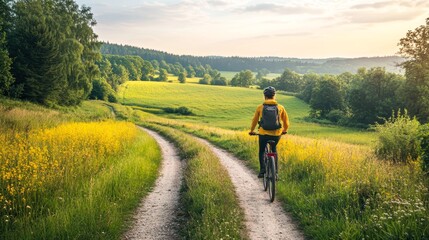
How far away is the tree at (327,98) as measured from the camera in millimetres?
76250

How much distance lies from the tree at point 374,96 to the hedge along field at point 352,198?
5334 centimetres

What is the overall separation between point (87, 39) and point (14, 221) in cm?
5315

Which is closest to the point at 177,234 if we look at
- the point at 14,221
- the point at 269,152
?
the point at 14,221

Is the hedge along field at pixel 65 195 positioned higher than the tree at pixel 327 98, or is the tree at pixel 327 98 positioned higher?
the hedge along field at pixel 65 195

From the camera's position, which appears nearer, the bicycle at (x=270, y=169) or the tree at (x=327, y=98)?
the bicycle at (x=270, y=169)

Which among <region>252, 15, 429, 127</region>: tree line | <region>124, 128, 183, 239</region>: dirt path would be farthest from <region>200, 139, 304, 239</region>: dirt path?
<region>252, 15, 429, 127</region>: tree line

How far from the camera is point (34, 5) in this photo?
41812 mm

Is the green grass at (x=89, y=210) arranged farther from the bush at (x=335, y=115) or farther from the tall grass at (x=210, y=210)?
the bush at (x=335, y=115)

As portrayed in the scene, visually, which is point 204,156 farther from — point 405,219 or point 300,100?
point 300,100

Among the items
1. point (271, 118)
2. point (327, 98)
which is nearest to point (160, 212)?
point (271, 118)

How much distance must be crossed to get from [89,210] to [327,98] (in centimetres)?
7681

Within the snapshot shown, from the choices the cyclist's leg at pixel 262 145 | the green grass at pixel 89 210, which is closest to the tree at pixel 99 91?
the green grass at pixel 89 210

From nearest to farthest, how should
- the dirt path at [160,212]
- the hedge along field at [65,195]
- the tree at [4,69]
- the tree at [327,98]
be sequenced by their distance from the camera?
the hedge along field at [65,195], the dirt path at [160,212], the tree at [4,69], the tree at [327,98]

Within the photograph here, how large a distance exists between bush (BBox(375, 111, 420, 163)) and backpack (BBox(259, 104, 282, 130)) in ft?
18.1
